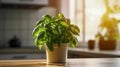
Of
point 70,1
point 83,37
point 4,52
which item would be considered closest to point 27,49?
point 4,52

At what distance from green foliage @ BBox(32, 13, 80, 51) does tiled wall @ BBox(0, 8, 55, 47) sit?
2901 mm

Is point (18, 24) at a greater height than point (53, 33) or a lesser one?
greater

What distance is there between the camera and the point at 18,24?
14.0 ft

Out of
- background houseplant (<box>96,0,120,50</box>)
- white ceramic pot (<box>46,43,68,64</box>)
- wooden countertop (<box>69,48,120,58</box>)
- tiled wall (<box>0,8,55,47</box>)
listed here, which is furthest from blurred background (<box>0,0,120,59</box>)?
white ceramic pot (<box>46,43,68,64</box>)

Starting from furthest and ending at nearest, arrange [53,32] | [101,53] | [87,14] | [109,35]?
[87,14] < [109,35] < [101,53] < [53,32]

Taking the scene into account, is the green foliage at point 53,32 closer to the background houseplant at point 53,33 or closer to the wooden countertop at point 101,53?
the background houseplant at point 53,33

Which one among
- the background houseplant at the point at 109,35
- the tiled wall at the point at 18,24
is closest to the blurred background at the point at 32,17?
the tiled wall at the point at 18,24

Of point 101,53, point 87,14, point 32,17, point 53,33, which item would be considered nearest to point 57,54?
point 53,33

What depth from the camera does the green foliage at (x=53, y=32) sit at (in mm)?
1336

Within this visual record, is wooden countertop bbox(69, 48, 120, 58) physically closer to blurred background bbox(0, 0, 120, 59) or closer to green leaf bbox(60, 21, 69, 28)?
blurred background bbox(0, 0, 120, 59)

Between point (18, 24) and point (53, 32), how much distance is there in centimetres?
299

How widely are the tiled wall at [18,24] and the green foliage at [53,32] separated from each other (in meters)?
2.90

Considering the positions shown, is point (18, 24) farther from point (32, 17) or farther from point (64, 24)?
point (64, 24)

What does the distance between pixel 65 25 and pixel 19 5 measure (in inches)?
106
